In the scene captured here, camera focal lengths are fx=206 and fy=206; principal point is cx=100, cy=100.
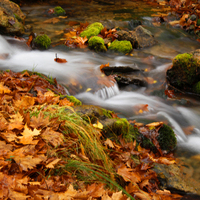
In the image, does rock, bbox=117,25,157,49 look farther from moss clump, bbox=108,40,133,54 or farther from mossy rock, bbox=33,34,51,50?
mossy rock, bbox=33,34,51,50

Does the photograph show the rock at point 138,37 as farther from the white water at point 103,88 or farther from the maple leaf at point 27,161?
the maple leaf at point 27,161

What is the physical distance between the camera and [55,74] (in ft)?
17.1

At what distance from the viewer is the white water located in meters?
4.62

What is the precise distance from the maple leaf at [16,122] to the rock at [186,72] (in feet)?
15.2

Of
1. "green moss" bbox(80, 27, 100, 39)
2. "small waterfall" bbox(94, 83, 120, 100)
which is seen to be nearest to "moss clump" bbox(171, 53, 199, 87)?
"small waterfall" bbox(94, 83, 120, 100)

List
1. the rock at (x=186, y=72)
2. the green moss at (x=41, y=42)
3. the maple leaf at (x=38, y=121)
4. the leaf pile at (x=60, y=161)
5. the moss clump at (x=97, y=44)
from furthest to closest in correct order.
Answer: the moss clump at (x=97, y=44) → the green moss at (x=41, y=42) → the rock at (x=186, y=72) → the maple leaf at (x=38, y=121) → the leaf pile at (x=60, y=161)

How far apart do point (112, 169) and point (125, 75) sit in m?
3.64

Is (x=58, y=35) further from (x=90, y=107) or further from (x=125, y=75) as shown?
(x=90, y=107)

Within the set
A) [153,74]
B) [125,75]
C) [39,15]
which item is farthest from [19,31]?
[153,74]

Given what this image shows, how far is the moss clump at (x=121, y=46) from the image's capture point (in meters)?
7.25

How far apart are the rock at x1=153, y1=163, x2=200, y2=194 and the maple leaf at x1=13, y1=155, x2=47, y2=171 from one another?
6.05ft

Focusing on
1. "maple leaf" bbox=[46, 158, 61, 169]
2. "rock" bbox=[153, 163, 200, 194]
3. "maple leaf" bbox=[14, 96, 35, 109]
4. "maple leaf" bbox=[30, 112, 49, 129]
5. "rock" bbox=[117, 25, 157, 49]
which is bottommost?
"rock" bbox=[153, 163, 200, 194]

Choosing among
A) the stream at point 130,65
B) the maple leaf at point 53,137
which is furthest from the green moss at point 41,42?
the maple leaf at point 53,137

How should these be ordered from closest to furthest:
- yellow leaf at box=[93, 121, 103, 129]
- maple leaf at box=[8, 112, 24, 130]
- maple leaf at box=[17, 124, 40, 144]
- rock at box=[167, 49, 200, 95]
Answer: maple leaf at box=[17, 124, 40, 144], maple leaf at box=[8, 112, 24, 130], yellow leaf at box=[93, 121, 103, 129], rock at box=[167, 49, 200, 95]
